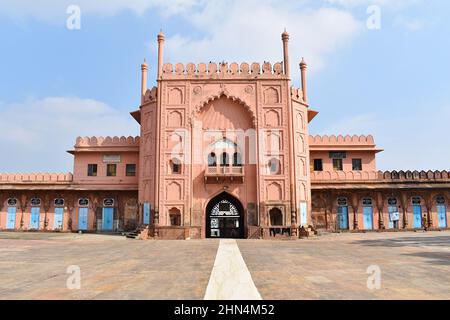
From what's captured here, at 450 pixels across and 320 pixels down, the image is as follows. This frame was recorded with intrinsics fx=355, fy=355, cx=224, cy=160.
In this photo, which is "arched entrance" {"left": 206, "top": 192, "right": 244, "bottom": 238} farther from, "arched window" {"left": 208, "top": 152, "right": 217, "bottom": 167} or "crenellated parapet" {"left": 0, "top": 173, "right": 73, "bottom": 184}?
"crenellated parapet" {"left": 0, "top": 173, "right": 73, "bottom": 184}

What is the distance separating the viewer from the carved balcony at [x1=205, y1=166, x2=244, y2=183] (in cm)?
2497

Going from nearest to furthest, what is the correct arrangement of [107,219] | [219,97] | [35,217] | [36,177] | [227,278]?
1. [227,278]
2. [219,97]
3. [107,219]
4. [35,217]
5. [36,177]

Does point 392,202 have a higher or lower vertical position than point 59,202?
lower

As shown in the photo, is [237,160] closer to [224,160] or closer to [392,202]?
[224,160]

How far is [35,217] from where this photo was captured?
99.2 feet

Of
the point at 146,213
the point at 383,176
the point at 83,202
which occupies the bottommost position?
the point at 146,213

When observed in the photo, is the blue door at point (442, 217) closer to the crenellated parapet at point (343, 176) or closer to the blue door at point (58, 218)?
the crenellated parapet at point (343, 176)

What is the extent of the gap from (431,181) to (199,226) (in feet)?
66.2

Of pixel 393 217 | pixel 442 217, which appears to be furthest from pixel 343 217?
pixel 442 217

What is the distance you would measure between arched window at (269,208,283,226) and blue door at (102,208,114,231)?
539 inches

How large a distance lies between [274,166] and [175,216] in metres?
8.01

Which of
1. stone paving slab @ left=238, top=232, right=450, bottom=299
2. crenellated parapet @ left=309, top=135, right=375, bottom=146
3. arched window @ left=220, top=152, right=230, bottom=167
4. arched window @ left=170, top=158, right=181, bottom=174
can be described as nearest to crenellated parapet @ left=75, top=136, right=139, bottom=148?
arched window @ left=170, top=158, right=181, bottom=174

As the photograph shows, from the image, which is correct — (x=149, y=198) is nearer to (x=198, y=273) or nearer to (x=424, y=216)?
(x=198, y=273)
